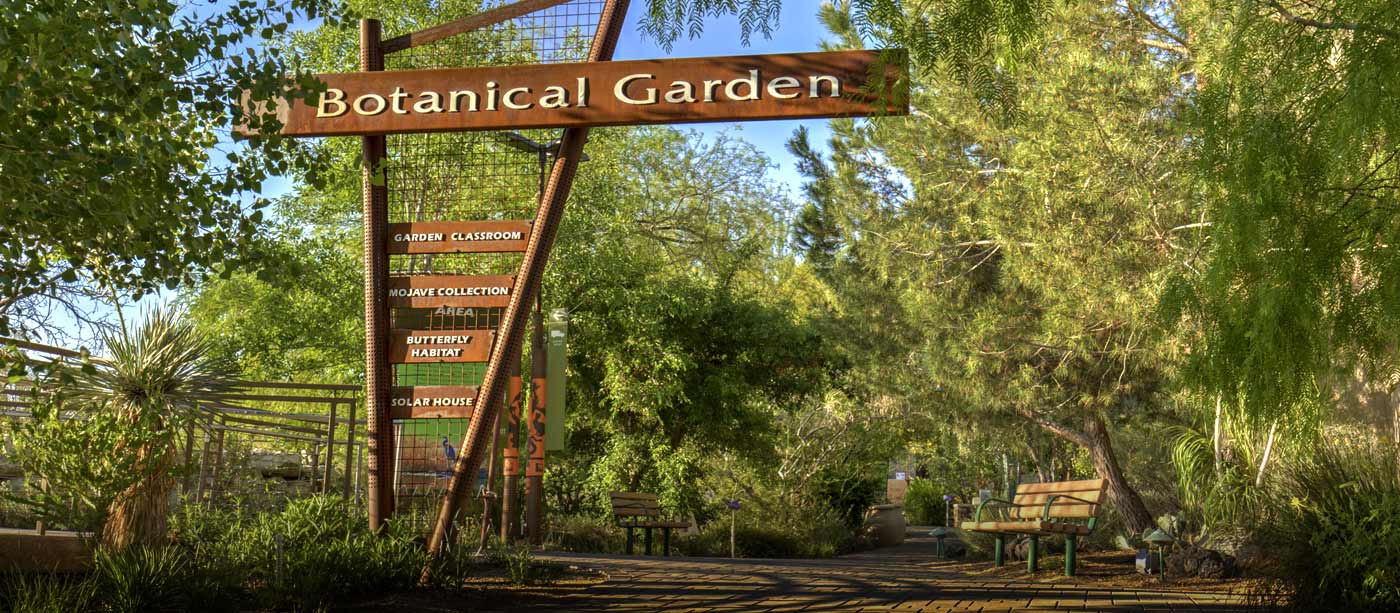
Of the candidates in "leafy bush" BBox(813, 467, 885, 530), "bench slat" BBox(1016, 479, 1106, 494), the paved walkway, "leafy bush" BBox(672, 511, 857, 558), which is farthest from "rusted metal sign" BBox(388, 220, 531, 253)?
"leafy bush" BBox(813, 467, 885, 530)

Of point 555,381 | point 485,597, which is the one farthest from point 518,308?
point 555,381

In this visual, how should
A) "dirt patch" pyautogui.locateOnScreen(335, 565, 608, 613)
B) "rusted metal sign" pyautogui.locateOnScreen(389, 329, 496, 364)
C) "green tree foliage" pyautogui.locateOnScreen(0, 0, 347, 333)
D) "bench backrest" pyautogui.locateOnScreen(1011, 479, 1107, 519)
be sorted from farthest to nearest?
"bench backrest" pyautogui.locateOnScreen(1011, 479, 1107, 519) → "rusted metal sign" pyautogui.locateOnScreen(389, 329, 496, 364) → "dirt patch" pyautogui.locateOnScreen(335, 565, 608, 613) → "green tree foliage" pyautogui.locateOnScreen(0, 0, 347, 333)

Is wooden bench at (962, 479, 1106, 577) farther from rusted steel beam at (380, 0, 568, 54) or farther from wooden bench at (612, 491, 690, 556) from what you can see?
rusted steel beam at (380, 0, 568, 54)

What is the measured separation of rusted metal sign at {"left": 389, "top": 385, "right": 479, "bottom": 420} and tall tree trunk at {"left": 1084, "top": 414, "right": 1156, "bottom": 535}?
9743mm

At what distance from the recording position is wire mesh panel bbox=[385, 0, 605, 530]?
9.14 m

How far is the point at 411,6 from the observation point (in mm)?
19469

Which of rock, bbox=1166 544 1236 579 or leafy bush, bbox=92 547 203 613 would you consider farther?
rock, bbox=1166 544 1236 579

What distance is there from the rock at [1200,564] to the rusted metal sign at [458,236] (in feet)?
20.7

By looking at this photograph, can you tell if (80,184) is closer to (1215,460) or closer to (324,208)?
(1215,460)

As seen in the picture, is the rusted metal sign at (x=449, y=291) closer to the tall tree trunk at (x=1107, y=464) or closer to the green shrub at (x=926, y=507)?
the tall tree trunk at (x=1107, y=464)

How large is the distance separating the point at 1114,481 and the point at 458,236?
10463mm

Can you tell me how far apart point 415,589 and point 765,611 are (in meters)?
2.25

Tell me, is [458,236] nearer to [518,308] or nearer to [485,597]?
[518,308]

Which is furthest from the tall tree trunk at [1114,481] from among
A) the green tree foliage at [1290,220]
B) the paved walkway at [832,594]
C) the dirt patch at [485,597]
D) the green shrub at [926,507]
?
the green shrub at [926,507]
